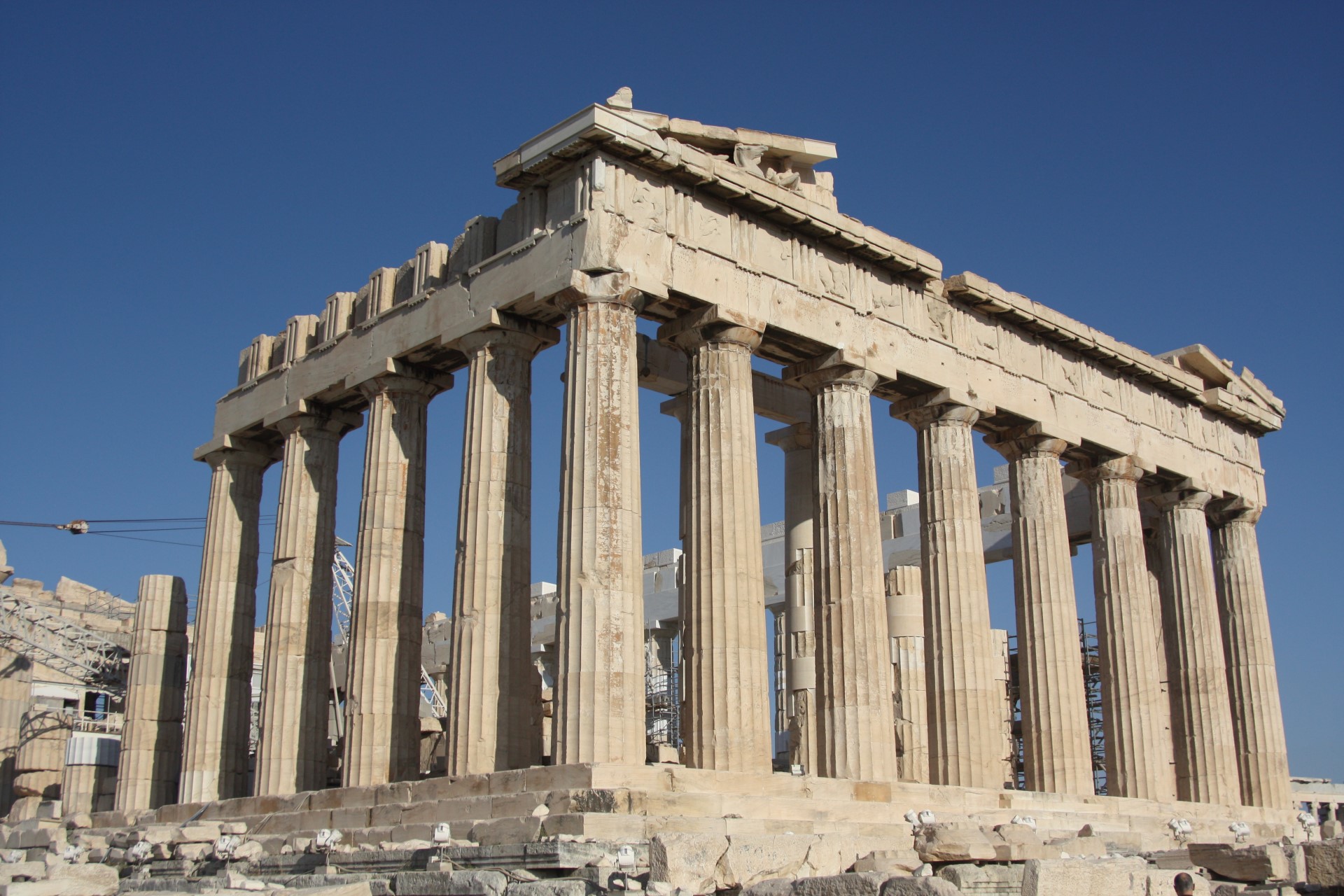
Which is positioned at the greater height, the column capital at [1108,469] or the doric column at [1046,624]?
the column capital at [1108,469]

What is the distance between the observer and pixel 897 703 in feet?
108

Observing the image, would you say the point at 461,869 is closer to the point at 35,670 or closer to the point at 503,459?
the point at 503,459

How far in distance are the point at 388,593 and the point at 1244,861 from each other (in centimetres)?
1526

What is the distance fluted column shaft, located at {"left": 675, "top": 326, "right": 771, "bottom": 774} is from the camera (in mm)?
23906

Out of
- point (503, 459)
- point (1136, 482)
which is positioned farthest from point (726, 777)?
point (1136, 482)

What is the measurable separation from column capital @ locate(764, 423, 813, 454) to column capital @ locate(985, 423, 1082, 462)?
13.0 ft

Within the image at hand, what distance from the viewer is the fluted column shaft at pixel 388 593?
26.5 m

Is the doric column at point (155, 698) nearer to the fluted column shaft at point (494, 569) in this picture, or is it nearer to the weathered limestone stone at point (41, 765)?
the weathered limestone stone at point (41, 765)

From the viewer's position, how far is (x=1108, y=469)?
33.7 meters

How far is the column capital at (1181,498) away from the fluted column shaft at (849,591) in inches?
443

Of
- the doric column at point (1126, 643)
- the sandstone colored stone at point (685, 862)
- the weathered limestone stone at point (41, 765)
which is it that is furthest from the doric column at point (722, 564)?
the weathered limestone stone at point (41, 765)

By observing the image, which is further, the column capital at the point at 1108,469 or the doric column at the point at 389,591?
the column capital at the point at 1108,469

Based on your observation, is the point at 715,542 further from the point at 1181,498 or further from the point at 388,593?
the point at 1181,498

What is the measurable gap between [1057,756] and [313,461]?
16.1 meters
